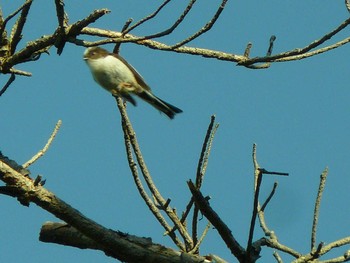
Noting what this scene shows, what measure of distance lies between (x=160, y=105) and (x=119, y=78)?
34 cm

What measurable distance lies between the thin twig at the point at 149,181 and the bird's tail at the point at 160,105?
0.19 metres

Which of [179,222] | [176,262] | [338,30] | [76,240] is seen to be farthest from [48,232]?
[338,30]

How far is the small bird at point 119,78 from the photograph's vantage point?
14.7ft

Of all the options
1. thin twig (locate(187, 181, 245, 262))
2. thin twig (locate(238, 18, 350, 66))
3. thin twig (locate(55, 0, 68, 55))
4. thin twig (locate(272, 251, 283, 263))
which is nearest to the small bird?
thin twig (locate(55, 0, 68, 55))

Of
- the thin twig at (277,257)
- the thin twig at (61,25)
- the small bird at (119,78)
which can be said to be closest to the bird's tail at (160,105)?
the small bird at (119,78)

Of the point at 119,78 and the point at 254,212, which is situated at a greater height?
the point at 119,78

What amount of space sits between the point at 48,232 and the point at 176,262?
0.81 meters

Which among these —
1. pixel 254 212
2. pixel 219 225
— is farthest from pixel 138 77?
pixel 254 212

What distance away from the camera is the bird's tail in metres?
4.61

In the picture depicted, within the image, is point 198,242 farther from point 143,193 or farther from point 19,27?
point 19,27

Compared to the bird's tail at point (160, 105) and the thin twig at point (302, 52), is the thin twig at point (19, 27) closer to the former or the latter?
the bird's tail at point (160, 105)

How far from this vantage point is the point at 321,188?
14.0 feet

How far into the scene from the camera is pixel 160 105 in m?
4.63

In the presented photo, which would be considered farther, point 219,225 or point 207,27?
point 207,27
